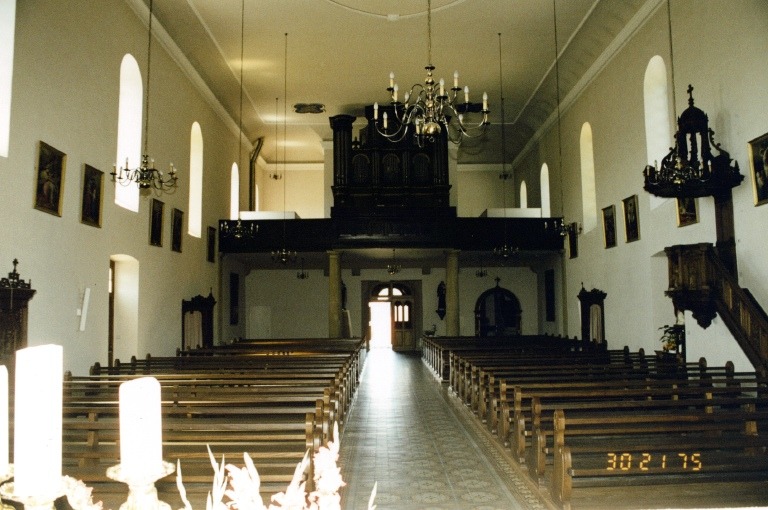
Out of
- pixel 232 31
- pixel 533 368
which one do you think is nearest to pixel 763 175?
pixel 533 368

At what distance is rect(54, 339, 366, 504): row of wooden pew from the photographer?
4.76 m

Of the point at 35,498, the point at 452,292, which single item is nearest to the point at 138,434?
the point at 35,498

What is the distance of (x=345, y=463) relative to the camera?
22.2ft

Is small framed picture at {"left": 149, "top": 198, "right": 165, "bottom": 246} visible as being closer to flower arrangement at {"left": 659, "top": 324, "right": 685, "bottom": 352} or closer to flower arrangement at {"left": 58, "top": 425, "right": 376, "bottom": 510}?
flower arrangement at {"left": 659, "top": 324, "right": 685, "bottom": 352}

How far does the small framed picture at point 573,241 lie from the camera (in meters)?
16.1

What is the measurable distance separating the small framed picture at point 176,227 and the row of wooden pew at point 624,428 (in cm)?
728

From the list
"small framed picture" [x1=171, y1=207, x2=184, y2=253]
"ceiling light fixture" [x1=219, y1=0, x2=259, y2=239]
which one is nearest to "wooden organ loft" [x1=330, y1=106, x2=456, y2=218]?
"ceiling light fixture" [x1=219, y1=0, x2=259, y2=239]

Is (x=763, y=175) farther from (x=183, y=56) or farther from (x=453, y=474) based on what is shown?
(x=183, y=56)

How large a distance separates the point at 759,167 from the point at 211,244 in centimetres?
1276

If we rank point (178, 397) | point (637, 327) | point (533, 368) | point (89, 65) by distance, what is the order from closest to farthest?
point (178, 397) < point (533, 368) < point (89, 65) < point (637, 327)

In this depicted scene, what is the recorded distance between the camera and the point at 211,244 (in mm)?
16594

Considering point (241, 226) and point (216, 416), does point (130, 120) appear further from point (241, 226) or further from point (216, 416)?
point (216, 416)

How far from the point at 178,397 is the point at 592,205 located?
40.5ft

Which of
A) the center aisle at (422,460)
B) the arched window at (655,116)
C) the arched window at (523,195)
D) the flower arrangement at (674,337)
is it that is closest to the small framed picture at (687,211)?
the arched window at (655,116)
